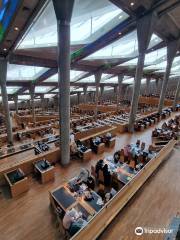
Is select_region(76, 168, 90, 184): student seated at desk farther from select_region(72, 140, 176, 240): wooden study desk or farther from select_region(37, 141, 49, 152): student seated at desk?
select_region(37, 141, 49, 152): student seated at desk

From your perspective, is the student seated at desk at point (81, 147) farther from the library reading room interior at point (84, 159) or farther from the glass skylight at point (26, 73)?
the glass skylight at point (26, 73)

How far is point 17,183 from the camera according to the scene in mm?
5422

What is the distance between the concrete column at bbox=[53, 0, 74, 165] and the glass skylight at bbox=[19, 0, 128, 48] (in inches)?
30.9

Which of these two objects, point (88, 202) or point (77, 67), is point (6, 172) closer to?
point (88, 202)

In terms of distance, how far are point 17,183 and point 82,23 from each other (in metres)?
8.43

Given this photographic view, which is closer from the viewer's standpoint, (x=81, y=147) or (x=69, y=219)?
(x=69, y=219)

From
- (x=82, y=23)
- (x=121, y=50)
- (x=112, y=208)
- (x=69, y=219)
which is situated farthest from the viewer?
(x=121, y=50)

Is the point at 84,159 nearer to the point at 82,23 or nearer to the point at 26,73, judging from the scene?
the point at 82,23

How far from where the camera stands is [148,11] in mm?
7738

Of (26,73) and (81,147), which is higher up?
(26,73)

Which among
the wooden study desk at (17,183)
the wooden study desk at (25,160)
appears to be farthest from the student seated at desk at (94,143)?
the wooden study desk at (17,183)

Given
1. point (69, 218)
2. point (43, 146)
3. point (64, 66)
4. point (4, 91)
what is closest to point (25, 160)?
point (43, 146)

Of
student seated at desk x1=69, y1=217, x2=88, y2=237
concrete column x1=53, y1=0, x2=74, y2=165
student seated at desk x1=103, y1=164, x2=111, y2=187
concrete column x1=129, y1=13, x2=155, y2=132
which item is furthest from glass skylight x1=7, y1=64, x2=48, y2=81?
student seated at desk x1=69, y1=217, x2=88, y2=237

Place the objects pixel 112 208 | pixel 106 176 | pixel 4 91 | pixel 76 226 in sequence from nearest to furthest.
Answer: pixel 76 226 → pixel 112 208 → pixel 106 176 → pixel 4 91
